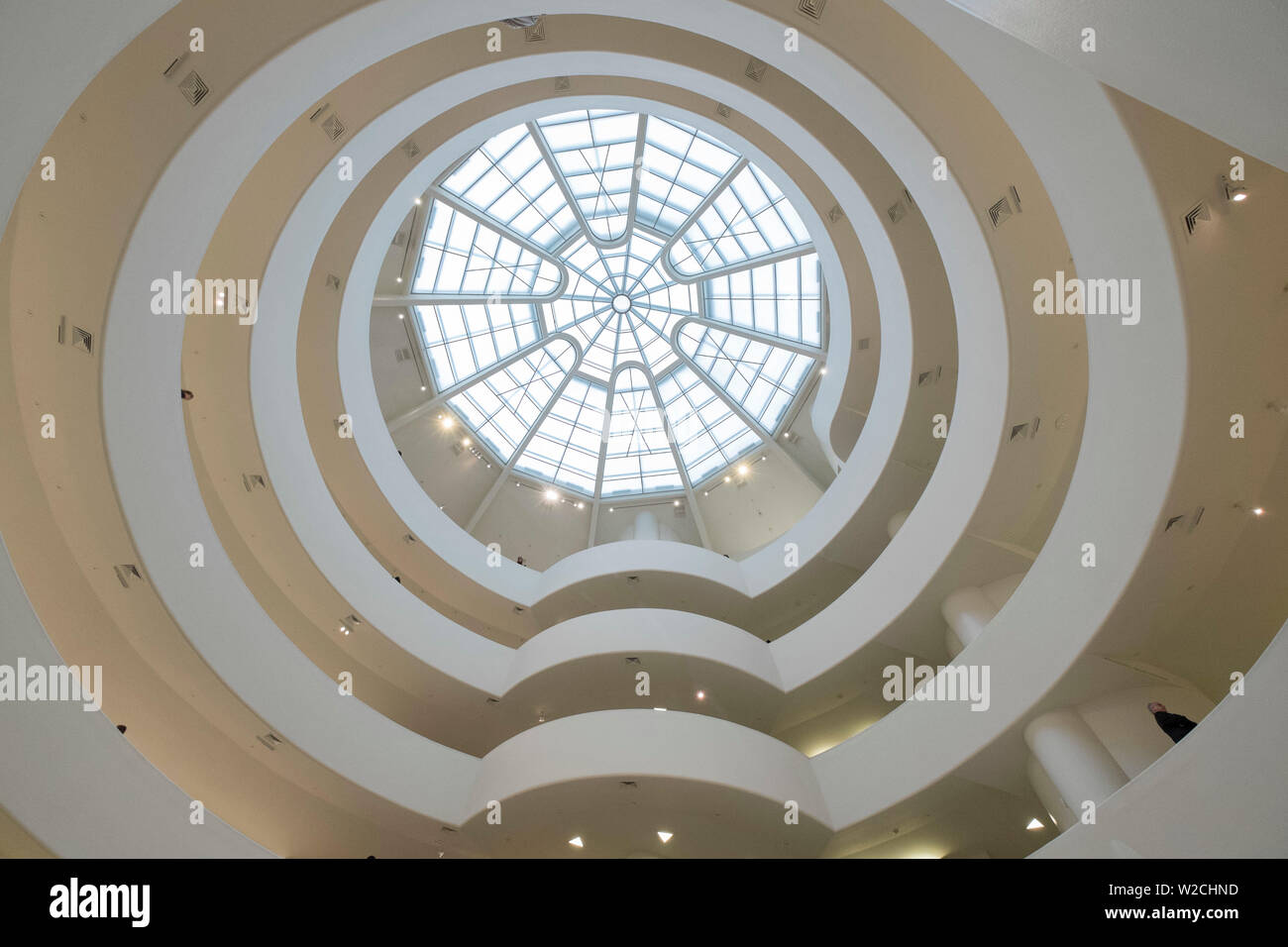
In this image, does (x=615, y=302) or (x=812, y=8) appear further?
(x=615, y=302)

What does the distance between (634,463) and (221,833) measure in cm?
1855

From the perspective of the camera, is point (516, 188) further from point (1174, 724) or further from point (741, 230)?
point (1174, 724)

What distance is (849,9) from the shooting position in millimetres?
10031

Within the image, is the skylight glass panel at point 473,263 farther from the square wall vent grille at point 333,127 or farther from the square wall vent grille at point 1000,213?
the square wall vent grille at point 1000,213

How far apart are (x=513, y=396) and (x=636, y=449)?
4904 millimetres

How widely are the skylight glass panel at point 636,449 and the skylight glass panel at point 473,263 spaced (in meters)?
5.14

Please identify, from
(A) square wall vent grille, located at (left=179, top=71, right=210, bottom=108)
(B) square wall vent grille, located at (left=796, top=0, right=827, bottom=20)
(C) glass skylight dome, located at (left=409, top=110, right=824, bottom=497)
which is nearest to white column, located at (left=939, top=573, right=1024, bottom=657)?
(C) glass skylight dome, located at (left=409, top=110, right=824, bottom=497)

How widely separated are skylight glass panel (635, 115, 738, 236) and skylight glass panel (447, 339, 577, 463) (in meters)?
5.42


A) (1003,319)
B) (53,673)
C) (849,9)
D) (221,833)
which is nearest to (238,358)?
(53,673)

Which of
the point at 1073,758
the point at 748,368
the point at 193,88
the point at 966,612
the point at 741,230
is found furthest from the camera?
the point at 748,368

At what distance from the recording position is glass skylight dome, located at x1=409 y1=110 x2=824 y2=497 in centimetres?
2059

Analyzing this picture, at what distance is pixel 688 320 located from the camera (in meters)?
23.9

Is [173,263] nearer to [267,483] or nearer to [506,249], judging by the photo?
[267,483]

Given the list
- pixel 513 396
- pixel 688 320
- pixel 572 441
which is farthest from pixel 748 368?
pixel 513 396
